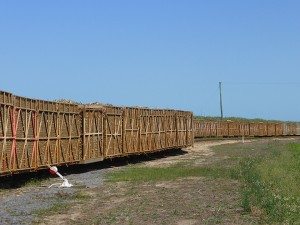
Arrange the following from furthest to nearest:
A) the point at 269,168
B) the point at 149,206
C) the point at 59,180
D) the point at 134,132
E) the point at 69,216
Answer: the point at 134,132
the point at 269,168
the point at 59,180
the point at 149,206
the point at 69,216

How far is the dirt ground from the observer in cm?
1305

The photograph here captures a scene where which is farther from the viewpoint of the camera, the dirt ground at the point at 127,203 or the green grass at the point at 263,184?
the dirt ground at the point at 127,203

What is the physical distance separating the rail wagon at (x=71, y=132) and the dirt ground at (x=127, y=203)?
1.51m

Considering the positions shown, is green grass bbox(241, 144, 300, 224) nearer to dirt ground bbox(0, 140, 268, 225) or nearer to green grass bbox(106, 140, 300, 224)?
green grass bbox(106, 140, 300, 224)

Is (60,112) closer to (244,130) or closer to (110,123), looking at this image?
(110,123)

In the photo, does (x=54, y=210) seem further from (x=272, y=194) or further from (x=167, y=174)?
(x=167, y=174)

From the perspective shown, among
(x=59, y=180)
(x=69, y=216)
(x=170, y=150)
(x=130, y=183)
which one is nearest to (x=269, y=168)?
(x=130, y=183)

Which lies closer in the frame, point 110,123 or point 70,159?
point 70,159

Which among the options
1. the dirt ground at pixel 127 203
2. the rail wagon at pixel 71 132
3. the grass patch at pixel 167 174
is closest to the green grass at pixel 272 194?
the dirt ground at pixel 127 203

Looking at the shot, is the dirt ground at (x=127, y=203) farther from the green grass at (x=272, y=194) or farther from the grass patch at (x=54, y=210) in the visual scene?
the green grass at (x=272, y=194)

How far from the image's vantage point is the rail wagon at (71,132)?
66.3ft

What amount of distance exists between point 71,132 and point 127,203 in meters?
11.5

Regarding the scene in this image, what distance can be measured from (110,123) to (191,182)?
11.4 m

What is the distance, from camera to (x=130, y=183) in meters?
21.2
